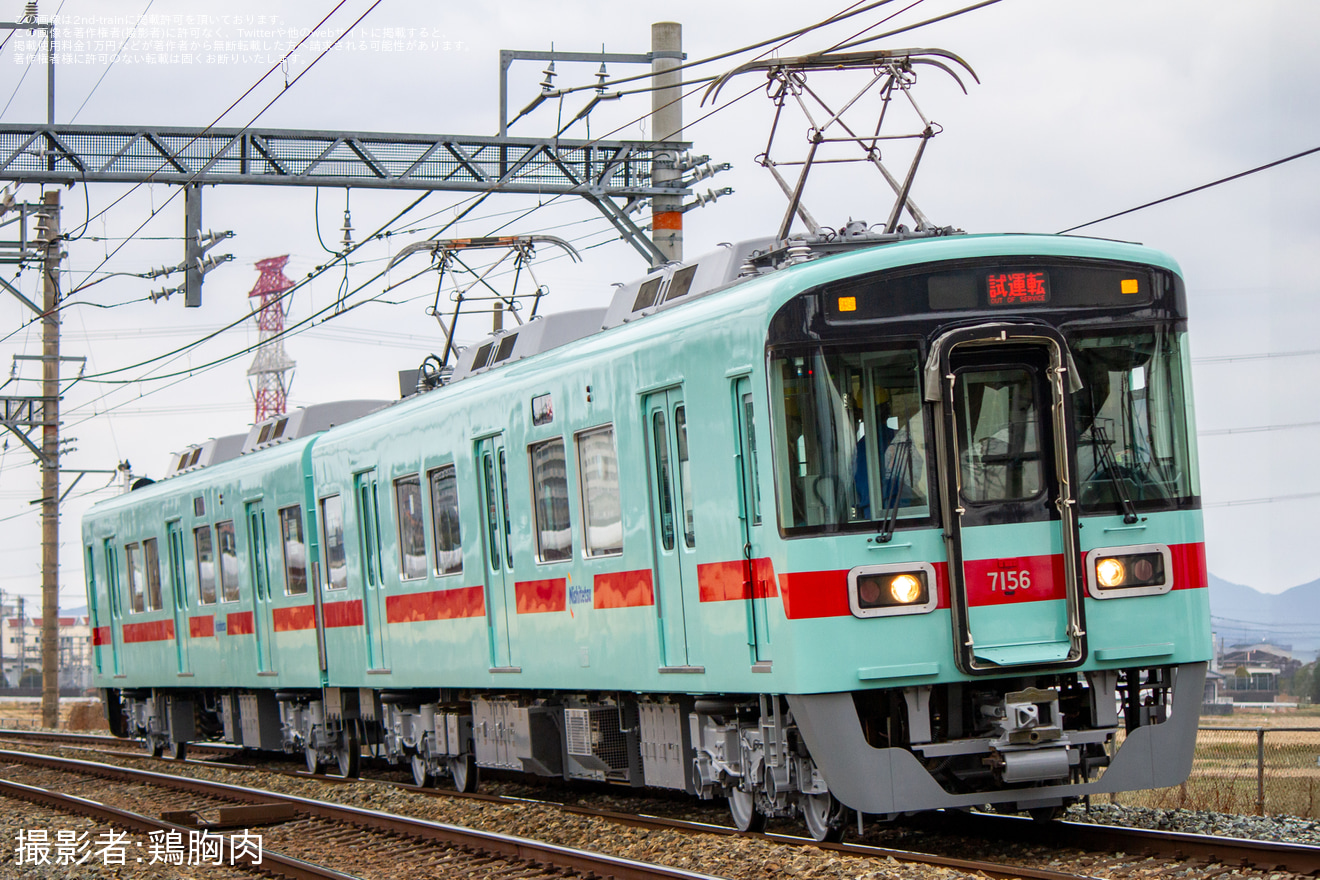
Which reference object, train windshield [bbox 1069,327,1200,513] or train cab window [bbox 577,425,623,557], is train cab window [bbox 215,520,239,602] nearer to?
train cab window [bbox 577,425,623,557]

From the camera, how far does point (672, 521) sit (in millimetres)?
10242

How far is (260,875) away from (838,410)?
444 cm

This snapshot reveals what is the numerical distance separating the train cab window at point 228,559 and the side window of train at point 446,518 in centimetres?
549

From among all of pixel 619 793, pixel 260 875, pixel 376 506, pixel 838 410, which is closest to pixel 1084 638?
pixel 838 410

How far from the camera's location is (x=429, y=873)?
10.2m

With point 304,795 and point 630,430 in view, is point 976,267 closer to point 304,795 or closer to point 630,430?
point 630,430

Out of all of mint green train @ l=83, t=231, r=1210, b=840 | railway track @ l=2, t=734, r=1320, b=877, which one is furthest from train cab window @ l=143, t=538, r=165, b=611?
Result: railway track @ l=2, t=734, r=1320, b=877

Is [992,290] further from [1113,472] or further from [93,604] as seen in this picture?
[93,604]

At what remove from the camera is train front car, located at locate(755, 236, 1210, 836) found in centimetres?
876

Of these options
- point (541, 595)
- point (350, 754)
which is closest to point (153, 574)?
point (350, 754)

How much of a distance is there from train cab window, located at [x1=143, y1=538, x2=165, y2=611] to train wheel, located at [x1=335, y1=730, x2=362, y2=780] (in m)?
A: 5.01

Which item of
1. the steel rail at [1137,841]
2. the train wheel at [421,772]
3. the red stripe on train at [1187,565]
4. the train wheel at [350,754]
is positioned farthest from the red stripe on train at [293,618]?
the red stripe on train at [1187,565]

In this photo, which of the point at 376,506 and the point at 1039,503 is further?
the point at 376,506

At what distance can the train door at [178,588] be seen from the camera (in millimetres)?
20547
